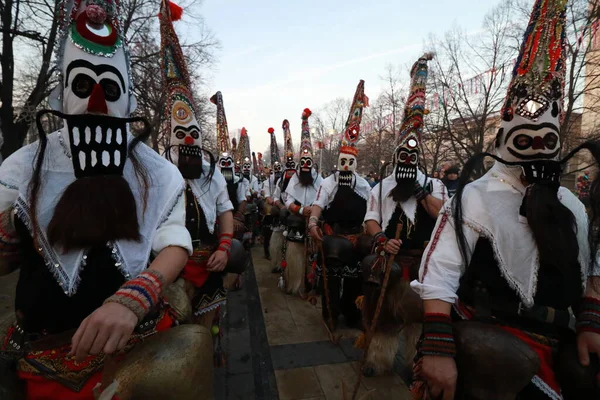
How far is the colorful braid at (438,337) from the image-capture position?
4.47 ft

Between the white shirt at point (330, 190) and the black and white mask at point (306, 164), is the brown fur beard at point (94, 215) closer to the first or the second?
the white shirt at point (330, 190)

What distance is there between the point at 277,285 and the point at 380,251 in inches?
130

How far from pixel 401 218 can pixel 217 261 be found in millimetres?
1818

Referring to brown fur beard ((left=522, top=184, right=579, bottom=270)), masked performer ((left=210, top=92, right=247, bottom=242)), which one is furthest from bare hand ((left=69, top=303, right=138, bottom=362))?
masked performer ((left=210, top=92, right=247, bottom=242))

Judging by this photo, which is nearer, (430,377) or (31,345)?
(31,345)

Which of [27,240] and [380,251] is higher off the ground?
[27,240]

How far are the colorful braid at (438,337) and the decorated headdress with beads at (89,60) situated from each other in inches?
61.9

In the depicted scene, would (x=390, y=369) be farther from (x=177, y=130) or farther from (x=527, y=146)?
(x=177, y=130)

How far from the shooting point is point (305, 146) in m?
6.42

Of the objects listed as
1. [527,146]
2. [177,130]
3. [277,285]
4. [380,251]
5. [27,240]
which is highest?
[177,130]

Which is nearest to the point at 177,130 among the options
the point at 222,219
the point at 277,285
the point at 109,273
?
the point at 222,219

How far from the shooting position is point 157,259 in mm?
1213

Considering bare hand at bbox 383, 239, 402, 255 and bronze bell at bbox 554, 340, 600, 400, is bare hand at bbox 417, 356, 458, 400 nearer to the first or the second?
bronze bell at bbox 554, 340, 600, 400

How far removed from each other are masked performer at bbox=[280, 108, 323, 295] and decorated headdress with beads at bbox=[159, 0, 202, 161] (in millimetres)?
2373
